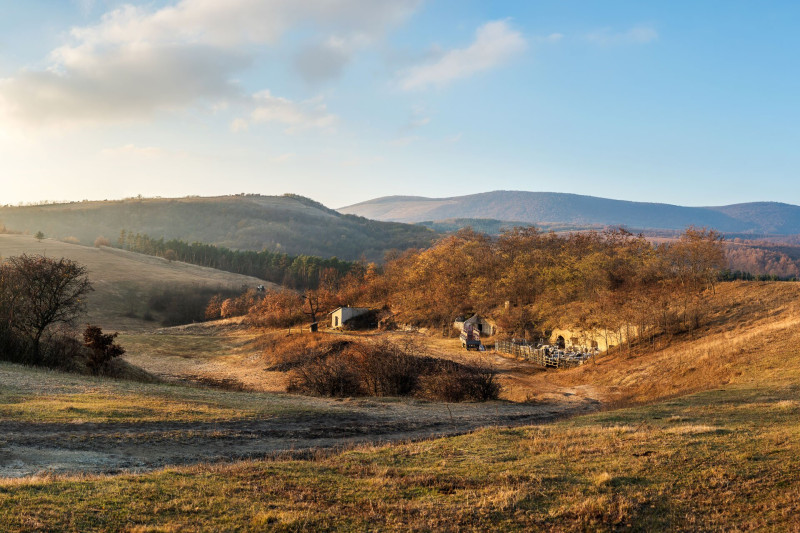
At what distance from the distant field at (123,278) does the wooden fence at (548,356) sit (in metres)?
72.8

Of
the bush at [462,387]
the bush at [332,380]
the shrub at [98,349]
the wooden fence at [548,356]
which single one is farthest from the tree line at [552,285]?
the shrub at [98,349]

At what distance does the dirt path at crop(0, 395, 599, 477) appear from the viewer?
534 inches

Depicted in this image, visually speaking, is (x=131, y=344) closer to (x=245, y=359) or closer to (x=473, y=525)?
(x=245, y=359)

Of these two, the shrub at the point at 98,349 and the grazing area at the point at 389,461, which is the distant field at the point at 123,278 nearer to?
the shrub at the point at 98,349

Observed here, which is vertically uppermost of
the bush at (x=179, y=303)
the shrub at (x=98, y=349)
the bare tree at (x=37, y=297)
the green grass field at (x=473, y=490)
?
the bare tree at (x=37, y=297)

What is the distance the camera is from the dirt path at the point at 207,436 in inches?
534

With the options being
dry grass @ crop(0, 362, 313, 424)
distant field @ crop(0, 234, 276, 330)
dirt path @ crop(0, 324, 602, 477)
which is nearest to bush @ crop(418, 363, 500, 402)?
dirt path @ crop(0, 324, 602, 477)

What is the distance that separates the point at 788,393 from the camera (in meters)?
22.6

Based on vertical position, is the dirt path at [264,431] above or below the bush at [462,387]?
above

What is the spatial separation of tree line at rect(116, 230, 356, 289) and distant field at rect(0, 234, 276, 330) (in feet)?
61.9

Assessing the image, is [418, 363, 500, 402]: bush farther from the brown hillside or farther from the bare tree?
the bare tree

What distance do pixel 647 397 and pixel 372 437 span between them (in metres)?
19.7

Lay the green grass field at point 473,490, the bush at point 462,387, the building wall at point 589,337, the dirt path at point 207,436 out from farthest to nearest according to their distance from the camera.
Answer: the building wall at point 589,337 < the bush at point 462,387 < the dirt path at point 207,436 < the green grass field at point 473,490

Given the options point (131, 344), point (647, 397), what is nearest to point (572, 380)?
point (647, 397)
